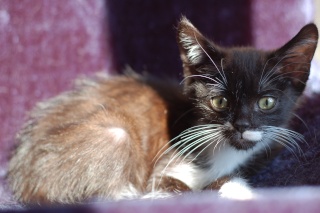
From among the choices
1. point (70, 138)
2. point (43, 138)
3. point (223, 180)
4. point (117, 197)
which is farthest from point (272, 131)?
point (43, 138)

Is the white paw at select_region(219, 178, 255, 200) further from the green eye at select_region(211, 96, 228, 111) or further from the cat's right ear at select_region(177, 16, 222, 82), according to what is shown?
the cat's right ear at select_region(177, 16, 222, 82)

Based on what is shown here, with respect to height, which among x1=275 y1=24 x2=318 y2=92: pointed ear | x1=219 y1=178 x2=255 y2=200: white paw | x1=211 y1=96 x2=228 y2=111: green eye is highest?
x1=275 y1=24 x2=318 y2=92: pointed ear

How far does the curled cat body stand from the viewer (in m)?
1.60

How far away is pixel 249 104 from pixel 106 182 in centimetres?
53

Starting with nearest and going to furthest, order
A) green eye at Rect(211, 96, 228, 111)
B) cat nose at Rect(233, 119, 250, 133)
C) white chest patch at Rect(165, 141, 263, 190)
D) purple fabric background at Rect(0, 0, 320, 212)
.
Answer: cat nose at Rect(233, 119, 250, 133), green eye at Rect(211, 96, 228, 111), white chest patch at Rect(165, 141, 263, 190), purple fabric background at Rect(0, 0, 320, 212)

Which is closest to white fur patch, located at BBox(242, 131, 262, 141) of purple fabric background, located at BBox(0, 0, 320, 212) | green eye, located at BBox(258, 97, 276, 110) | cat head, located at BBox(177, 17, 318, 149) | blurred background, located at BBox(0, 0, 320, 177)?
cat head, located at BBox(177, 17, 318, 149)

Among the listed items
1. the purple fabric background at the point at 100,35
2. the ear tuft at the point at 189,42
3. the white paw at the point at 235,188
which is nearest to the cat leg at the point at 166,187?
the white paw at the point at 235,188

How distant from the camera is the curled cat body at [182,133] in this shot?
160 centimetres

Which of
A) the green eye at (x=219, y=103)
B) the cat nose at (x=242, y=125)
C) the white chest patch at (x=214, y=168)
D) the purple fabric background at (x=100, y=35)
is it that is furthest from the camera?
the purple fabric background at (x=100, y=35)

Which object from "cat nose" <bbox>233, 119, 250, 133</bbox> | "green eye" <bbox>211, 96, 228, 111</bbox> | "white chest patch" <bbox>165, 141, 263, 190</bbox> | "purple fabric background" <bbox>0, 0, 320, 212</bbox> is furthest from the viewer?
"purple fabric background" <bbox>0, 0, 320, 212</bbox>

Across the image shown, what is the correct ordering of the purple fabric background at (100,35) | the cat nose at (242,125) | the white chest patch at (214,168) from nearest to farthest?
the cat nose at (242,125), the white chest patch at (214,168), the purple fabric background at (100,35)

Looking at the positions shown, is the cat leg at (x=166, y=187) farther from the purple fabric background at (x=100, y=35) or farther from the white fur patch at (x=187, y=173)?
the purple fabric background at (x=100, y=35)

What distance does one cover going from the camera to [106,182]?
5.41 ft

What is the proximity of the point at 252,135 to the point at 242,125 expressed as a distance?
46 millimetres
